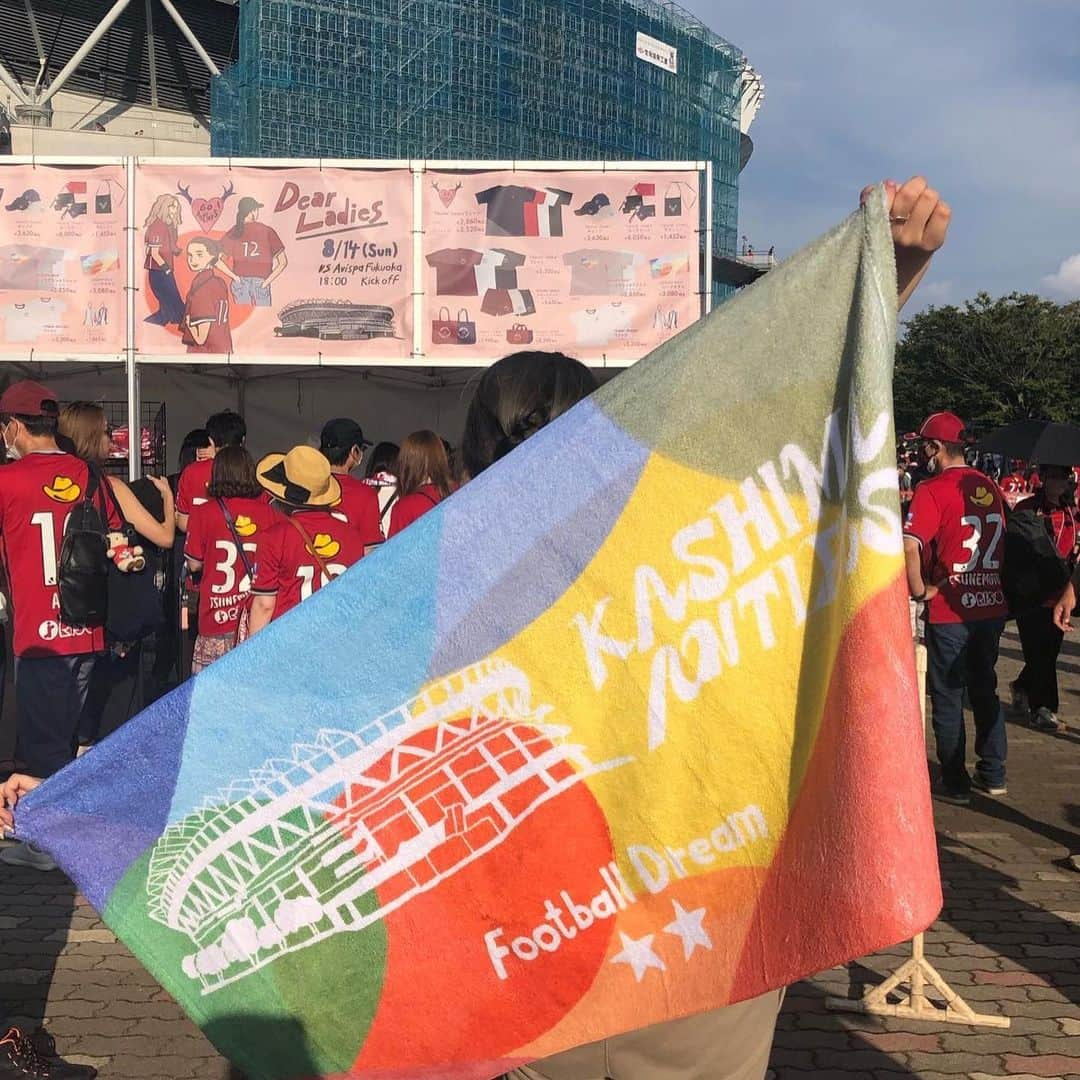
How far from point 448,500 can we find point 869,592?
0.62m

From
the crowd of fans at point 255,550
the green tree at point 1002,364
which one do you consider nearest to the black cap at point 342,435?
the crowd of fans at point 255,550

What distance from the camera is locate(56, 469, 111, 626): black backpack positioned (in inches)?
206

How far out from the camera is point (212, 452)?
312 inches

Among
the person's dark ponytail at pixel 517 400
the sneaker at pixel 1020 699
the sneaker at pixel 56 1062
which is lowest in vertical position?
the sneaker at pixel 56 1062

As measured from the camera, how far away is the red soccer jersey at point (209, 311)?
9125 mm

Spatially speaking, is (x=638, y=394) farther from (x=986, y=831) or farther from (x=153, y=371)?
(x=153, y=371)

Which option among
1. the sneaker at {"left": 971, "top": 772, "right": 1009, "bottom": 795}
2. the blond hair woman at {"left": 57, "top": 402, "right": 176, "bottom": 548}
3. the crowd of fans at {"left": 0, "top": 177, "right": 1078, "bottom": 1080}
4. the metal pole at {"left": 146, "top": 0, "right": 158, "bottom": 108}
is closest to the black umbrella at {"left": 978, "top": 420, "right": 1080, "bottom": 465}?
the crowd of fans at {"left": 0, "top": 177, "right": 1078, "bottom": 1080}

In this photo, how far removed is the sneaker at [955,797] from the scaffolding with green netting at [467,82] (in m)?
23.9

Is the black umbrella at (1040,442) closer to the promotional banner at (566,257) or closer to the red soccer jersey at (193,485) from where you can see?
the promotional banner at (566,257)

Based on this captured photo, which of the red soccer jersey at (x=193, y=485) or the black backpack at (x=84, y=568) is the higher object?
the red soccer jersey at (x=193, y=485)

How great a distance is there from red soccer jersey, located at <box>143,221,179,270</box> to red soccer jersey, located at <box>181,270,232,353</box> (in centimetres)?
28

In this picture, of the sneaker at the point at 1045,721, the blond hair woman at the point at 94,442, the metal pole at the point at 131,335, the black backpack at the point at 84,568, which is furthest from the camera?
the metal pole at the point at 131,335

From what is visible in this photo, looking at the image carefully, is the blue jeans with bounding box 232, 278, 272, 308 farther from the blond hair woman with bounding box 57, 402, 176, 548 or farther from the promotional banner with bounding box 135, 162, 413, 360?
the blond hair woman with bounding box 57, 402, 176, 548

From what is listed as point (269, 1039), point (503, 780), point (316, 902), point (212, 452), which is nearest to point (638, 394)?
point (503, 780)
